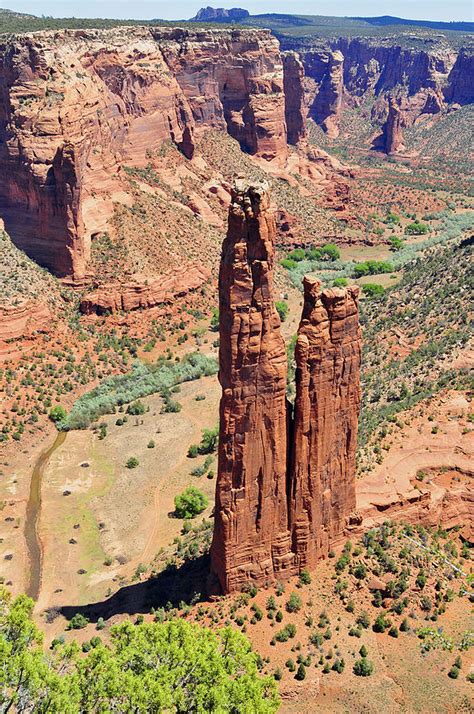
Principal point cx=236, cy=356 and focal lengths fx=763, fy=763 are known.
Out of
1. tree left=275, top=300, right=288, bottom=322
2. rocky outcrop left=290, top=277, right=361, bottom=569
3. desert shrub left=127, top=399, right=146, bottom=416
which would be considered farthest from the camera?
tree left=275, top=300, right=288, bottom=322

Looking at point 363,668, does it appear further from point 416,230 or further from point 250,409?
point 416,230

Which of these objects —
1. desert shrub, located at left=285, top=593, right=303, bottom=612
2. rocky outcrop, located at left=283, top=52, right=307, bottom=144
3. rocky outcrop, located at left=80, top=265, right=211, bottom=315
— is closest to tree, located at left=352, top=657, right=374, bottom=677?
desert shrub, located at left=285, top=593, right=303, bottom=612

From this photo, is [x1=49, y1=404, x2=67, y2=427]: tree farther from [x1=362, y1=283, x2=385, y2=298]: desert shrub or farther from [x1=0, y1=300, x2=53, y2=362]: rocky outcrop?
[x1=362, y1=283, x2=385, y2=298]: desert shrub

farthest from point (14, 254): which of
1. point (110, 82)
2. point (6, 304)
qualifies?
point (110, 82)

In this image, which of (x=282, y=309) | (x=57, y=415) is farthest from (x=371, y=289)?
(x=57, y=415)

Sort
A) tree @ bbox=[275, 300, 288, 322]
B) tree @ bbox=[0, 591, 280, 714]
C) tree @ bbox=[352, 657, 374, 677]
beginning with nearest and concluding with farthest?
tree @ bbox=[0, 591, 280, 714], tree @ bbox=[352, 657, 374, 677], tree @ bbox=[275, 300, 288, 322]
